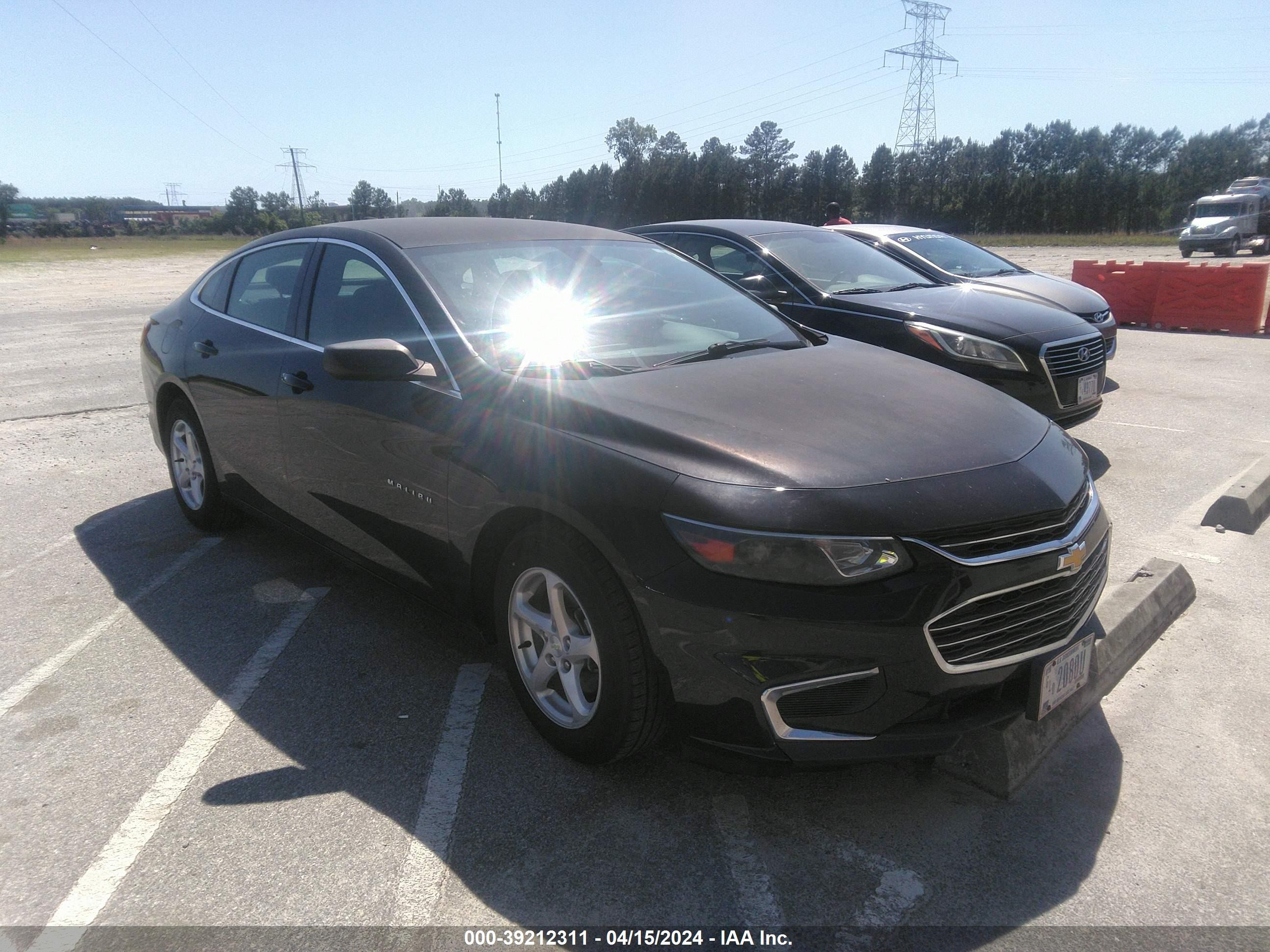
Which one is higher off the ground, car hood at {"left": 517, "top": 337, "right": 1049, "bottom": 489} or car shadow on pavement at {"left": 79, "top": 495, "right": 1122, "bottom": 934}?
car hood at {"left": 517, "top": 337, "right": 1049, "bottom": 489}

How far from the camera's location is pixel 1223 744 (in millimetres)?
3021

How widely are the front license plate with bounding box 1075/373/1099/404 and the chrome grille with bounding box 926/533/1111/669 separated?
12.4ft

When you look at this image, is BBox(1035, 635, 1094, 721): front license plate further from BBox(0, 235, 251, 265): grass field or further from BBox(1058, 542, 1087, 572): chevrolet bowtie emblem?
BBox(0, 235, 251, 265): grass field

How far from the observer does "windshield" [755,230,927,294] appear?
6965mm

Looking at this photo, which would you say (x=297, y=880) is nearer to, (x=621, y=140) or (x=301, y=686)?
(x=301, y=686)

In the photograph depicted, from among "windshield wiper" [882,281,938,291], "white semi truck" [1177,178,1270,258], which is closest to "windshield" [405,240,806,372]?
"windshield wiper" [882,281,938,291]

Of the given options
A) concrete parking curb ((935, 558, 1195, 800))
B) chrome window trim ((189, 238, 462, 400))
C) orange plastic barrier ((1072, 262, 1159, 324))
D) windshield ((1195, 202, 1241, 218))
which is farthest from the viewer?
windshield ((1195, 202, 1241, 218))

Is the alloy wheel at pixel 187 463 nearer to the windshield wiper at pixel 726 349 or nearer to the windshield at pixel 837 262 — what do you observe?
the windshield wiper at pixel 726 349

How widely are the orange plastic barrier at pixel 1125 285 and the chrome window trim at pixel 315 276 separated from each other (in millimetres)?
11372

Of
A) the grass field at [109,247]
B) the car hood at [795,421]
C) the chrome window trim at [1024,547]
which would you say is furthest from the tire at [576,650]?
the grass field at [109,247]

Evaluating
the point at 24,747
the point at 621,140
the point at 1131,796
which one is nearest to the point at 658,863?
the point at 1131,796

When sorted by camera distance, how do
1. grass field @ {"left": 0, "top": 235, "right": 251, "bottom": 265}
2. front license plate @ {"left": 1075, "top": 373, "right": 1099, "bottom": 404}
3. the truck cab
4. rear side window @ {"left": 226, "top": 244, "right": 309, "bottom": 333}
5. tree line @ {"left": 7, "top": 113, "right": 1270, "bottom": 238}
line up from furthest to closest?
tree line @ {"left": 7, "top": 113, "right": 1270, "bottom": 238}
grass field @ {"left": 0, "top": 235, "right": 251, "bottom": 265}
the truck cab
front license plate @ {"left": 1075, "top": 373, "right": 1099, "bottom": 404}
rear side window @ {"left": 226, "top": 244, "right": 309, "bottom": 333}

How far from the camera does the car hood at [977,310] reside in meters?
6.18

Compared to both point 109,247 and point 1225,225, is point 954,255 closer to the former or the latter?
point 1225,225
